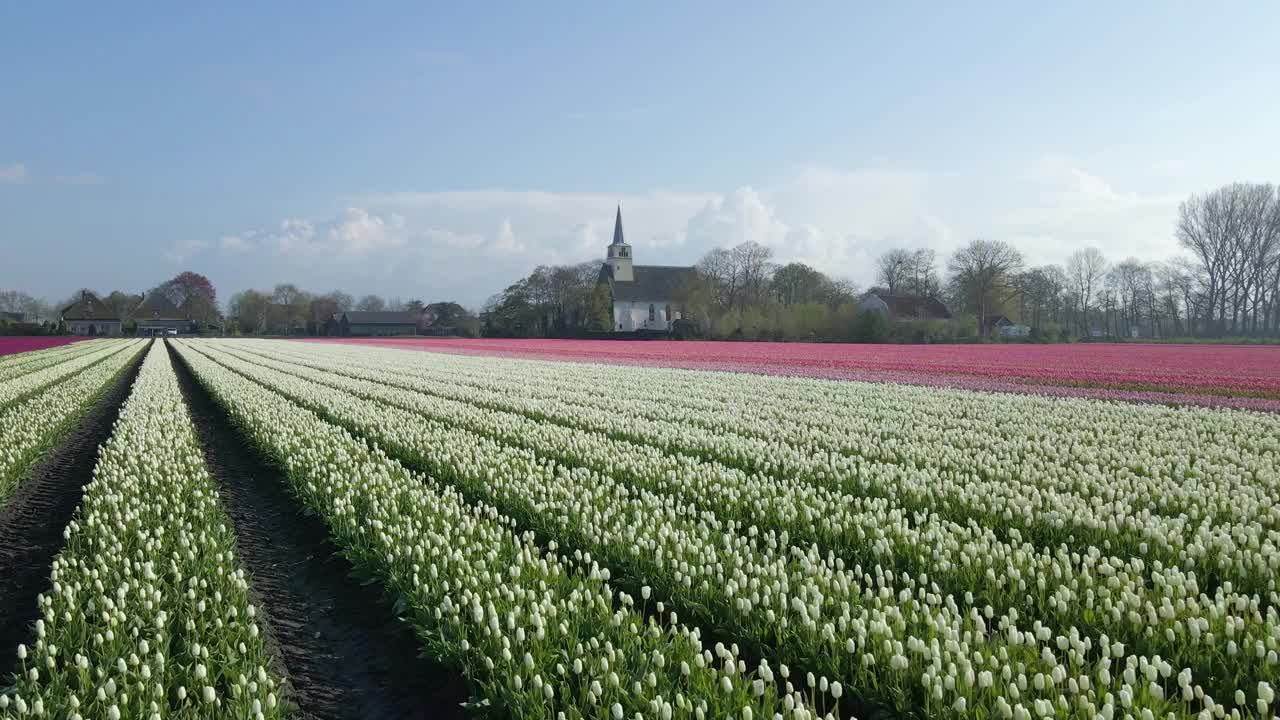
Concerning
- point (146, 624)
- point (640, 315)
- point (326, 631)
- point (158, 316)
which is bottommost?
point (326, 631)

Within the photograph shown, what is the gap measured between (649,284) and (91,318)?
297 feet

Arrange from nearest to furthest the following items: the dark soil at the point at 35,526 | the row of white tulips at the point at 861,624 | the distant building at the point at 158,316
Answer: the row of white tulips at the point at 861,624 < the dark soil at the point at 35,526 < the distant building at the point at 158,316

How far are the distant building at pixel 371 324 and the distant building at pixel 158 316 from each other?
83.5 ft

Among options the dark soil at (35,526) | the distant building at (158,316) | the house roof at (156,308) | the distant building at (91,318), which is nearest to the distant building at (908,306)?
the dark soil at (35,526)

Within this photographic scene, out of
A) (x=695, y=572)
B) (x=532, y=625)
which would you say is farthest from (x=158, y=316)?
(x=532, y=625)

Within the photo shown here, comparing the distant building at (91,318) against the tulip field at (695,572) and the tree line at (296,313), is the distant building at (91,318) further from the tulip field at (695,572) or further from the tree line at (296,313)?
the tulip field at (695,572)

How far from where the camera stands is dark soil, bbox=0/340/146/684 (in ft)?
18.9

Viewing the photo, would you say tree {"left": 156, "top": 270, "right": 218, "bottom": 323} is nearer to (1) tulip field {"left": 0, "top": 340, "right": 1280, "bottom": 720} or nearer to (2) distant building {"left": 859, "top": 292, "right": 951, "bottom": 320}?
(2) distant building {"left": 859, "top": 292, "right": 951, "bottom": 320}

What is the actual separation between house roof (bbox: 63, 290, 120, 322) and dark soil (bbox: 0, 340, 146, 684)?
462 ft

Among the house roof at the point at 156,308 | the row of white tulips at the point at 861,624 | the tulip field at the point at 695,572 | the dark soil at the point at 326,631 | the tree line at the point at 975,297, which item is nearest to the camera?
the row of white tulips at the point at 861,624

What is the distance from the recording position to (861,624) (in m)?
4.32

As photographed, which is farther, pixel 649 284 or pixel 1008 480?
pixel 649 284

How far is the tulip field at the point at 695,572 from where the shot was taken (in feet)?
13.1

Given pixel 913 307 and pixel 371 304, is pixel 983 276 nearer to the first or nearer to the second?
pixel 913 307
